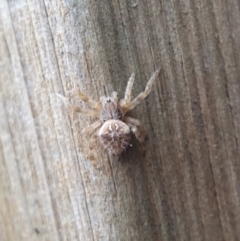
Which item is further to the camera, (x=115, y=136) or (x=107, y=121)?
(x=107, y=121)

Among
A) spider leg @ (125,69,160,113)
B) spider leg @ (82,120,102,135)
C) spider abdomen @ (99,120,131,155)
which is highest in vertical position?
spider leg @ (125,69,160,113)

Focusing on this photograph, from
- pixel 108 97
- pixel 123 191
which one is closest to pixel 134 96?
pixel 108 97

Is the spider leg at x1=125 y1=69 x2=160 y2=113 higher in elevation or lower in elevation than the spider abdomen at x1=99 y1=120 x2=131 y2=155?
higher

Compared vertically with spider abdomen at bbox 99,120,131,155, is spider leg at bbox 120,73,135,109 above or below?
above

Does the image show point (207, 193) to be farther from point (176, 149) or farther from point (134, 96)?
point (134, 96)
